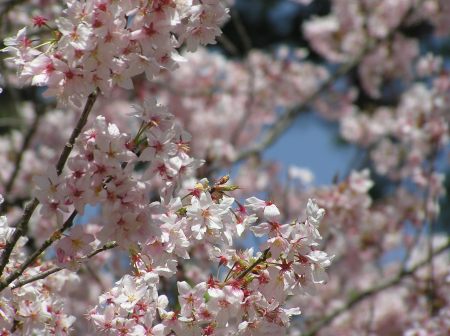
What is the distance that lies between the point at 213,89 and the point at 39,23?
6040 mm

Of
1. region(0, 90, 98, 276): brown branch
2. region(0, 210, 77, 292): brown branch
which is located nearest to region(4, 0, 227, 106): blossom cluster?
region(0, 90, 98, 276): brown branch

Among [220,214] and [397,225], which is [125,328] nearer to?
[220,214]

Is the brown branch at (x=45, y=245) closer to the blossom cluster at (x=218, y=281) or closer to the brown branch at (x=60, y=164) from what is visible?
the brown branch at (x=60, y=164)

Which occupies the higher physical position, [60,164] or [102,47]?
[102,47]

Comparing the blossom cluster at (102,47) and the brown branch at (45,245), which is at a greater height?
the blossom cluster at (102,47)

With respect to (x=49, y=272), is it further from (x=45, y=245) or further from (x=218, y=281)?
(x=218, y=281)

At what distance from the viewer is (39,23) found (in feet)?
5.90

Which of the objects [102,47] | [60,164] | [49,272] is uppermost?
[102,47]

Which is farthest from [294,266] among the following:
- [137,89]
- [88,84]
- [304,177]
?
[137,89]

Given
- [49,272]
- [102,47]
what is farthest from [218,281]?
[102,47]

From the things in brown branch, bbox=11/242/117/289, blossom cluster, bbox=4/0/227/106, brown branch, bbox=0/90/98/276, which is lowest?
brown branch, bbox=11/242/117/289

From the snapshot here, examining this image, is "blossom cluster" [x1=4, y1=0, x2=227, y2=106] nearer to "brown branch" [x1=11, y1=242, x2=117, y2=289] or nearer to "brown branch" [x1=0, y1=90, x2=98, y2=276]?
"brown branch" [x1=0, y1=90, x2=98, y2=276]

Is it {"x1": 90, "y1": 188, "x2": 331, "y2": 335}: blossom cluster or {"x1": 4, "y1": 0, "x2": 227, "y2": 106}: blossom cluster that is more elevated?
{"x1": 4, "y1": 0, "x2": 227, "y2": 106}: blossom cluster

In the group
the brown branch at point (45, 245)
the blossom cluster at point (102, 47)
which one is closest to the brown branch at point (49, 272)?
the brown branch at point (45, 245)
